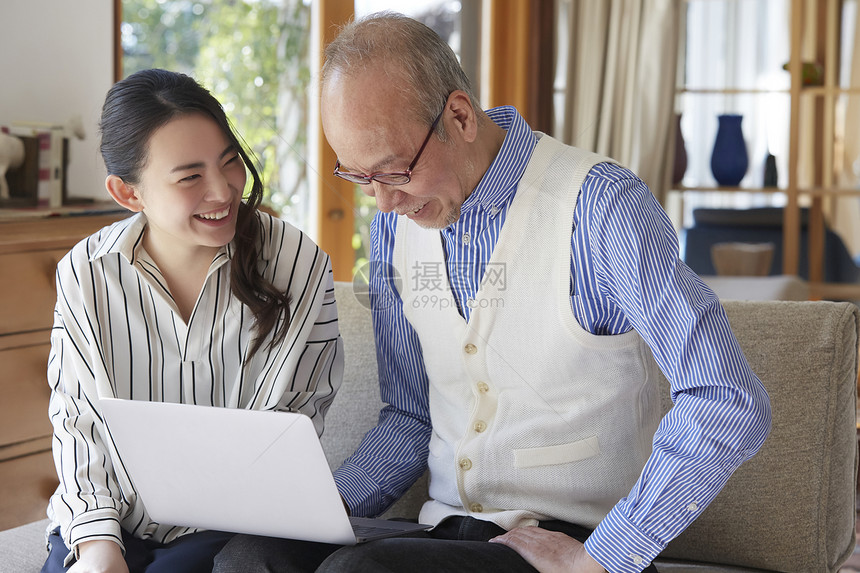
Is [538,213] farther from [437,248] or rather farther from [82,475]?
[82,475]

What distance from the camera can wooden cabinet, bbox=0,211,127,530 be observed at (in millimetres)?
2012

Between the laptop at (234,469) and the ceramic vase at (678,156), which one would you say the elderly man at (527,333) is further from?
the ceramic vase at (678,156)

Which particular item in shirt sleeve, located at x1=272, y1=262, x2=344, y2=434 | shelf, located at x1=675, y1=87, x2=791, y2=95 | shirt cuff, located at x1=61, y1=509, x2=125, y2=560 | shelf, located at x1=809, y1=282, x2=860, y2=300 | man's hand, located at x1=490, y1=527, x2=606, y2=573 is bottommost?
shelf, located at x1=809, y1=282, x2=860, y2=300

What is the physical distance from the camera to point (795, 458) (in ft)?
4.47

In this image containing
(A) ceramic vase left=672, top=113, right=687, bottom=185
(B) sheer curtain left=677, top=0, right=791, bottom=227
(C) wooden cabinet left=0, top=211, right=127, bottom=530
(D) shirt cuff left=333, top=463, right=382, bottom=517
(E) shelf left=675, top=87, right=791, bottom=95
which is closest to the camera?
(D) shirt cuff left=333, top=463, right=382, bottom=517

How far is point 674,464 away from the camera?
1070mm

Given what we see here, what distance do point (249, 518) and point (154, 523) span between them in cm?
24

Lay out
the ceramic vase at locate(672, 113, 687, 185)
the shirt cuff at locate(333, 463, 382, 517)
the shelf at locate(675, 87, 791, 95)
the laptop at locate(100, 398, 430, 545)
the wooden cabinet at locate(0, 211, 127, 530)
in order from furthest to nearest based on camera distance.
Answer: the ceramic vase at locate(672, 113, 687, 185) < the shelf at locate(675, 87, 791, 95) < the wooden cabinet at locate(0, 211, 127, 530) < the shirt cuff at locate(333, 463, 382, 517) < the laptop at locate(100, 398, 430, 545)

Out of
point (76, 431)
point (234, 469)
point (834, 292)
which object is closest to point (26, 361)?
point (76, 431)

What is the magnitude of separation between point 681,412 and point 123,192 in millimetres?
809

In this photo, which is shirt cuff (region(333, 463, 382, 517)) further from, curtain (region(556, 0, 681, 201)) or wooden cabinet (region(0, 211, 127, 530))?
curtain (region(556, 0, 681, 201))

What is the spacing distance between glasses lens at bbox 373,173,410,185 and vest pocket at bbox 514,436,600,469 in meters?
0.38

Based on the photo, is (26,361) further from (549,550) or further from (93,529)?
(549,550)

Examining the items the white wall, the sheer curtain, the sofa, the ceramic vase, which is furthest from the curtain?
the sofa
